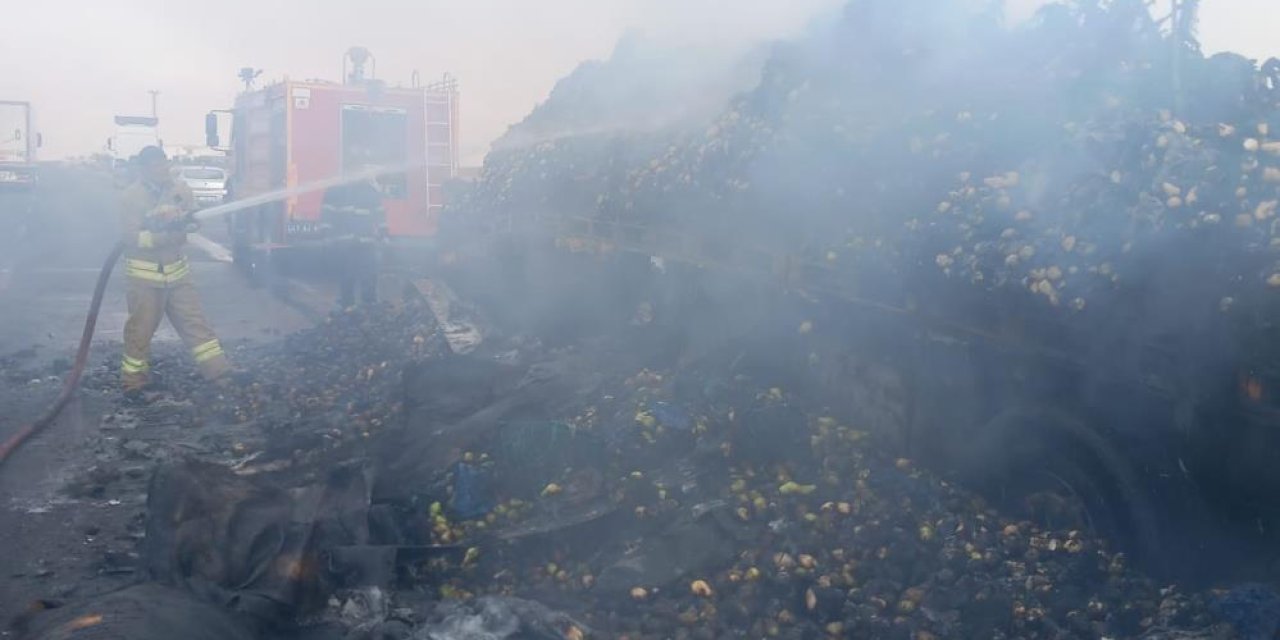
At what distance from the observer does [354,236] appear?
12508 millimetres

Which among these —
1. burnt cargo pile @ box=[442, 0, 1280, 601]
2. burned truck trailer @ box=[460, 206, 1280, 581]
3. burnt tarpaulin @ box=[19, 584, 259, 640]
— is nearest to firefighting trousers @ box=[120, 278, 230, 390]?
burnt cargo pile @ box=[442, 0, 1280, 601]

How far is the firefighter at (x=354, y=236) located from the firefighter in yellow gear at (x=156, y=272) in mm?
3277

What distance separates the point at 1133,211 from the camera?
4.24 metres

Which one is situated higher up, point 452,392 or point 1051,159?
point 1051,159

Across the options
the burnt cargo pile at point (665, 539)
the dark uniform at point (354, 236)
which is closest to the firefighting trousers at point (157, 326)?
the burnt cargo pile at point (665, 539)

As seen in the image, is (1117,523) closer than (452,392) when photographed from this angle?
Yes

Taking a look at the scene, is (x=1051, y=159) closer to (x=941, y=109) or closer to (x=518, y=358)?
(x=941, y=109)

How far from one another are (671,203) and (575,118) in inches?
176

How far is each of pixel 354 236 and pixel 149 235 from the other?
3.79 metres

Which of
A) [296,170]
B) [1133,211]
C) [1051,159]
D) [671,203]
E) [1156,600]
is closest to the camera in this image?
[1156,600]

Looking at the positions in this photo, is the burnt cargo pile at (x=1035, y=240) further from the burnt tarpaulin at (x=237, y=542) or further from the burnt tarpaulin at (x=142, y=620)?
the burnt tarpaulin at (x=142, y=620)

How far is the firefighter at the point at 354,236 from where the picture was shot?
1248cm

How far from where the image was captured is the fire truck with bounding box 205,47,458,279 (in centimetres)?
1531

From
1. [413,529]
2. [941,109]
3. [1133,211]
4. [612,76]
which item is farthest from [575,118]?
[1133,211]
